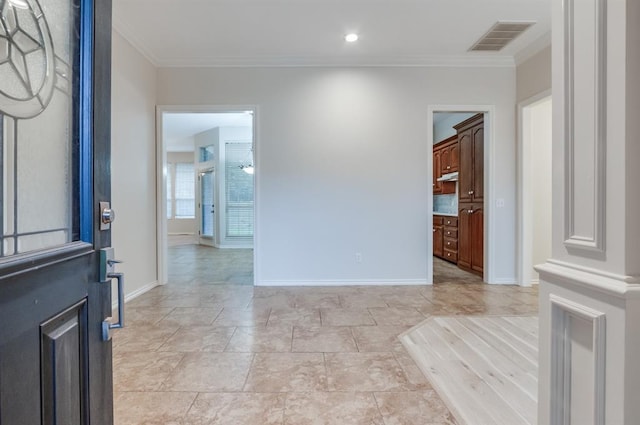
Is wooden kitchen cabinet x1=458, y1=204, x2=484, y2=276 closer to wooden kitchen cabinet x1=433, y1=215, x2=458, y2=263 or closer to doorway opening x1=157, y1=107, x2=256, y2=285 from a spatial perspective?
wooden kitchen cabinet x1=433, y1=215, x2=458, y2=263

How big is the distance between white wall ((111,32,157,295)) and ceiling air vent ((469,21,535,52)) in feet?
12.8

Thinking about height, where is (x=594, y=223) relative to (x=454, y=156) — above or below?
below

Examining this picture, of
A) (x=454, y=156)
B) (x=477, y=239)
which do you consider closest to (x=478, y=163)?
(x=454, y=156)

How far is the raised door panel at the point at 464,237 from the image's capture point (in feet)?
16.1

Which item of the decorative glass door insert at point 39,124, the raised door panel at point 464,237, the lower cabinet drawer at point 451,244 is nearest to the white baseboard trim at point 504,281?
the raised door panel at point 464,237

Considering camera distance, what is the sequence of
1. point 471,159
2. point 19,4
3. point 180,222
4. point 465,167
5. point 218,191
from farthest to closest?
point 180,222
point 218,191
point 465,167
point 471,159
point 19,4

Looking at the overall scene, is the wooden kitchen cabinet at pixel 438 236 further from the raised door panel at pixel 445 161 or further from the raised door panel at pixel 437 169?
the raised door panel at pixel 445 161

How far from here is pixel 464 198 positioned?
500 centimetres

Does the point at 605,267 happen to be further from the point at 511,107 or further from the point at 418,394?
the point at 511,107

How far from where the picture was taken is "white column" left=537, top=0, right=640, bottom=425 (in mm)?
671

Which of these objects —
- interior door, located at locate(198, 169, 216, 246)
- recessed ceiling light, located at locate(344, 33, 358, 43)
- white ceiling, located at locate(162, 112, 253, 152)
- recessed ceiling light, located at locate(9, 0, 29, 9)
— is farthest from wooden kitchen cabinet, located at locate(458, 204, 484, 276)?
interior door, located at locate(198, 169, 216, 246)

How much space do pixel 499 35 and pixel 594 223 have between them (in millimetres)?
3721

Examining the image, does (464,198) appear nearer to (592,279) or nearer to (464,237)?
(464,237)

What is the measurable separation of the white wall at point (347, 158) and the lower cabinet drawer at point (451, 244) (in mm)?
1236
